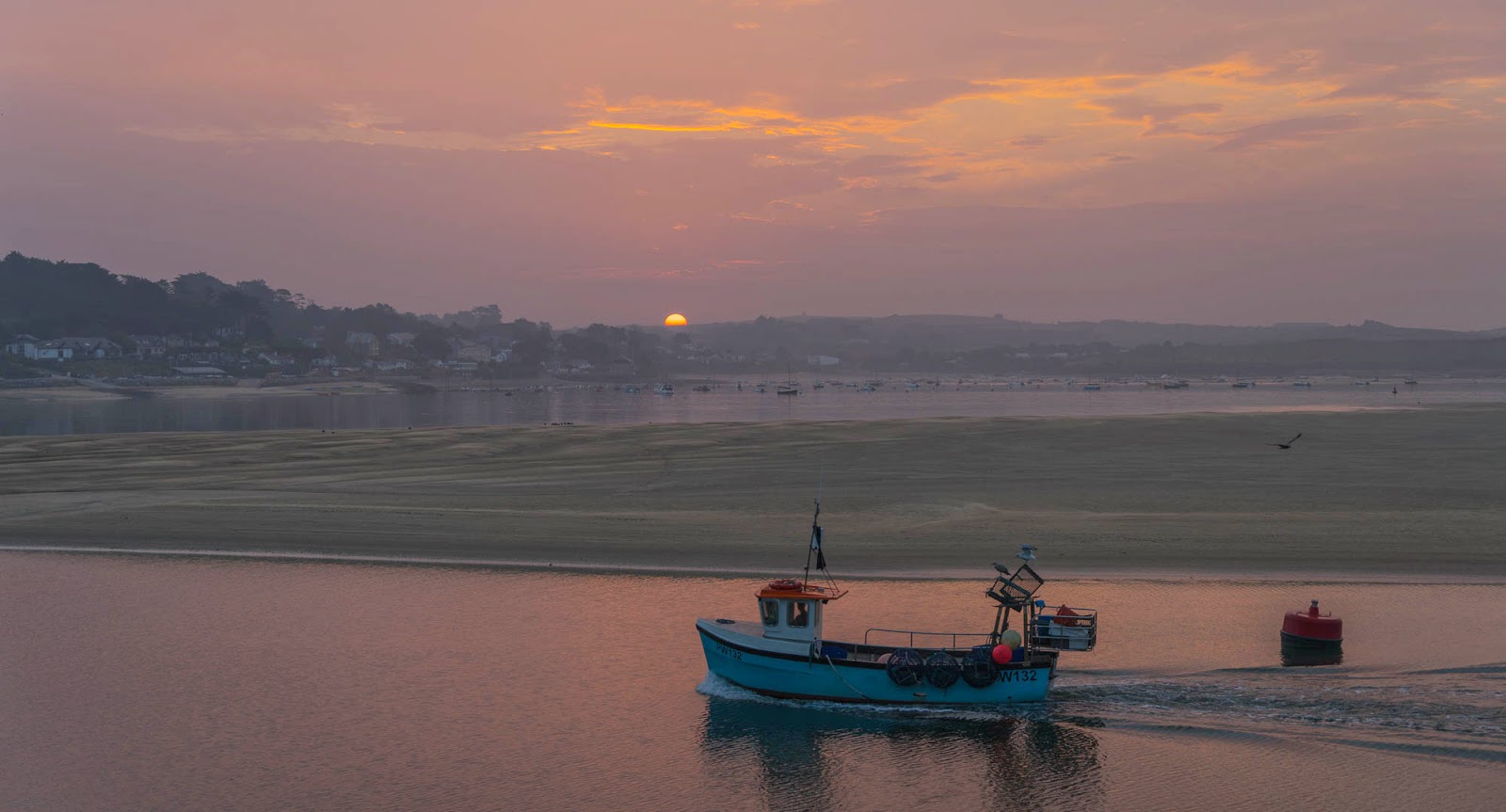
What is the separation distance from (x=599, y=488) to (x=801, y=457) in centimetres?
1537

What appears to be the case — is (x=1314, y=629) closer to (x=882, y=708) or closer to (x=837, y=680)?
(x=882, y=708)

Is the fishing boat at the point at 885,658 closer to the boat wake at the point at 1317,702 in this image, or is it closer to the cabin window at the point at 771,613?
the cabin window at the point at 771,613

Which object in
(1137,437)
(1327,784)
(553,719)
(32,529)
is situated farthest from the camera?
(1137,437)

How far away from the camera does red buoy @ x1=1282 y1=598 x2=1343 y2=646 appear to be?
26016 mm

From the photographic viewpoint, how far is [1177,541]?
38.6 m

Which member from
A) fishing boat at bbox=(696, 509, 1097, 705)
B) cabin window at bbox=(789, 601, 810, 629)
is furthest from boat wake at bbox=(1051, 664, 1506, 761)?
Result: cabin window at bbox=(789, 601, 810, 629)

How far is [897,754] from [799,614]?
4.37m

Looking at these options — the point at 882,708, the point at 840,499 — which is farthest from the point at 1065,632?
the point at 840,499

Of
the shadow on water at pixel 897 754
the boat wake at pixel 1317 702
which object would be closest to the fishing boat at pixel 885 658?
the shadow on water at pixel 897 754

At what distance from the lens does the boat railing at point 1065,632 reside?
2442cm

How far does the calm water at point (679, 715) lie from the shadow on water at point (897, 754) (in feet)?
0.22

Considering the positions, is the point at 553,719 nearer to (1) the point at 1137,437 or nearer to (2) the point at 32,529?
(2) the point at 32,529

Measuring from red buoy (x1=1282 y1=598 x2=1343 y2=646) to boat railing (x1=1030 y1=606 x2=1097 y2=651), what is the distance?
18.3ft

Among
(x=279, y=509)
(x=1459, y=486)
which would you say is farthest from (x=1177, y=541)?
(x=279, y=509)
